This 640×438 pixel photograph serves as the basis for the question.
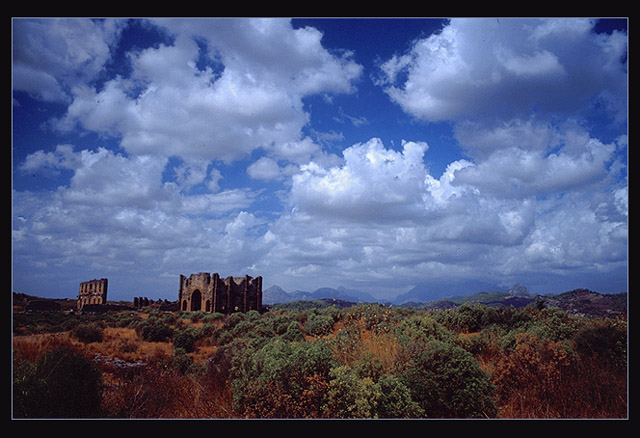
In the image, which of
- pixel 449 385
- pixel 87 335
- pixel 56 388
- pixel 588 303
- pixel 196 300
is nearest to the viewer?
pixel 449 385

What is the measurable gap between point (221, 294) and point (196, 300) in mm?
4207

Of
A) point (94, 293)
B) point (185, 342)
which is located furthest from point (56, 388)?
point (94, 293)

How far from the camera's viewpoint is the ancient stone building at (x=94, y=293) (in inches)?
1766

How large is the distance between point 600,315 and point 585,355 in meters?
3.23

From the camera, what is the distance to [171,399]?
5996mm

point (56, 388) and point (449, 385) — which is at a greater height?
point (449, 385)

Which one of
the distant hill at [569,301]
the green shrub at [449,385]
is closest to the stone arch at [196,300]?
the distant hill at [569,301]

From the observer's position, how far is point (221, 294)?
39.4m

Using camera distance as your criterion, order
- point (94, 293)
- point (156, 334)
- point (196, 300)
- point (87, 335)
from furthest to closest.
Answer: point (94, 293) → point (196, 300) → point (156, 334) → point (87, 335)

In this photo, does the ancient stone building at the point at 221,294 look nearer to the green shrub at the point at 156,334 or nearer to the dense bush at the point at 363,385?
the green shrub at the point at 156,334

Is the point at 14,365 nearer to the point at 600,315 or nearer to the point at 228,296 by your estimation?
the point at 600,315

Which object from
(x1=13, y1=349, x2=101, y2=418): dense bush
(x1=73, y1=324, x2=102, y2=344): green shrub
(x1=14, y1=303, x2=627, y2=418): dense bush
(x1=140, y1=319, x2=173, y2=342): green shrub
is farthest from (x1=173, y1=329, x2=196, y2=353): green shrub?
(x1=13, y1=349, x2=101, y2=418): dense bush

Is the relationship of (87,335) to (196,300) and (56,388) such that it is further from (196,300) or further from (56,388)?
(196,300)

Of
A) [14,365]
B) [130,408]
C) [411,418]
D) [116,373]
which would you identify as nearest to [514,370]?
[411,418]
